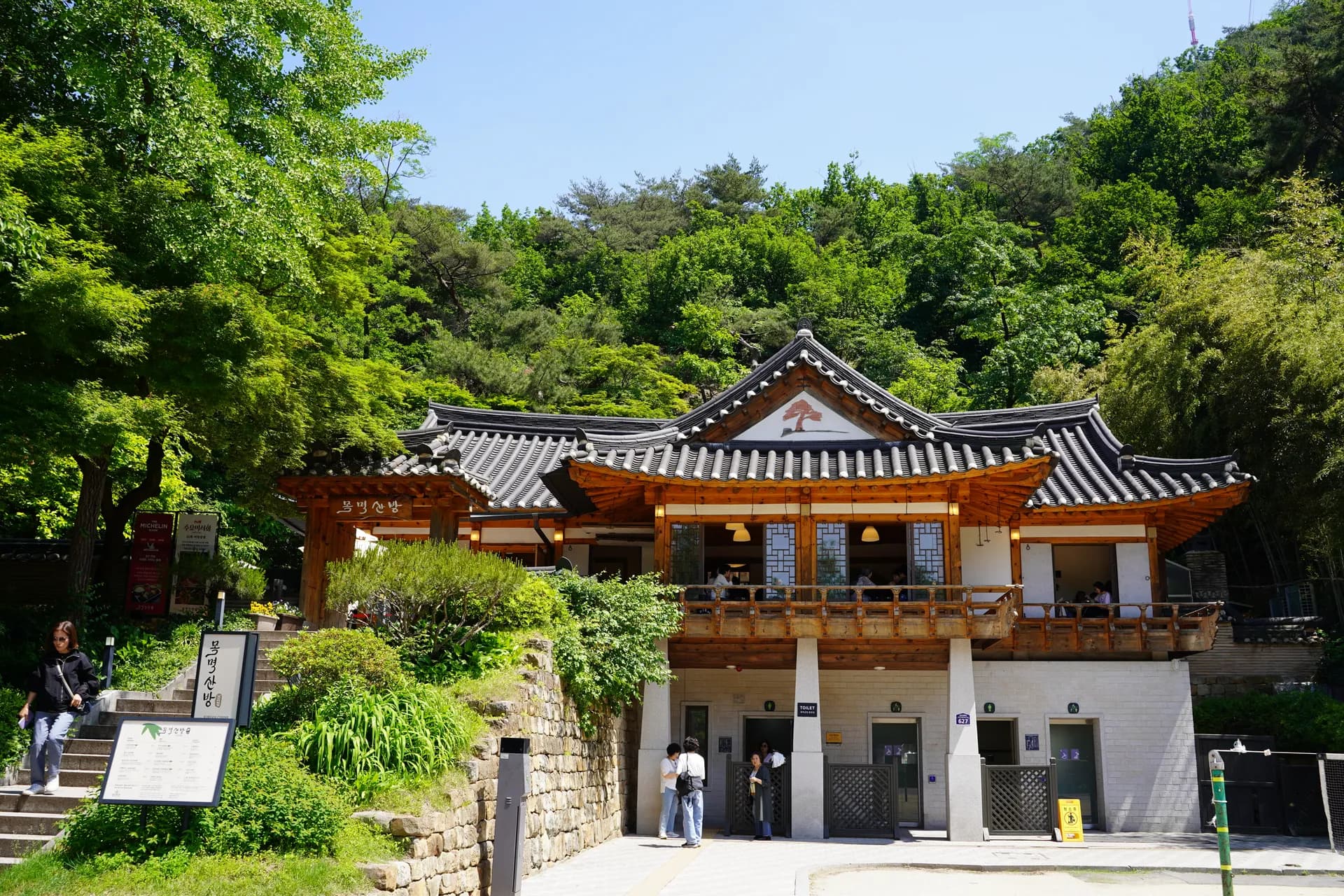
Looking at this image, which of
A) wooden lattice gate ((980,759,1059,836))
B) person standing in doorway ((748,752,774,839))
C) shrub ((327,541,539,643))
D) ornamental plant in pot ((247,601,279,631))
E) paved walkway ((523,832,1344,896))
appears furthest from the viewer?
wooden lattice gate ((980,759,1059,836))

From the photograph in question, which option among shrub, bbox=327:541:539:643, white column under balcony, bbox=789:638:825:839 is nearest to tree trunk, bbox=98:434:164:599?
shrub, bbox=327:541:539:643

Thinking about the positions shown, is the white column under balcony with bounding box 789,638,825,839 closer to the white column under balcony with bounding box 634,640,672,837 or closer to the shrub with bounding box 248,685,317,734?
the white column under balcony with bounding box 634,640,672,837

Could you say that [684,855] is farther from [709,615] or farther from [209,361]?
[209,361]

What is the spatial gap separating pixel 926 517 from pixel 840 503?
160cm

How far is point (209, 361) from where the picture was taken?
1378 centimetres

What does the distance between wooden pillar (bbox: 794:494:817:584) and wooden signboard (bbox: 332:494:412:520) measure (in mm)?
7205

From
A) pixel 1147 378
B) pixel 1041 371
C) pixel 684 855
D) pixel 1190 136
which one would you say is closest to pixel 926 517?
pixel 684 855

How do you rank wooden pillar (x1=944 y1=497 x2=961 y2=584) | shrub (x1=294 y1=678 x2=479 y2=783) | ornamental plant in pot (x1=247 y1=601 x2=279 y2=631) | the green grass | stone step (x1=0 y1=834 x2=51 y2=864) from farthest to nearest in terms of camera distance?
wooden pillar (x1=944 y1=497 x2=961 y2=584) → ornamental plant in pot (x1=247 y1=601 x2=279 y2=631) → shrub (x1=294 y1=678 x2=479 y2=783) → stone step (x1=0 y1=834 x2=51 y2=864) → the green grass

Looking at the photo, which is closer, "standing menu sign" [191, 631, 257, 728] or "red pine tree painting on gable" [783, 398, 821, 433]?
"standing menu sign" [191, 631, 257, 728]

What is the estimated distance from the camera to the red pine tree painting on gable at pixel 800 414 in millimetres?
20766

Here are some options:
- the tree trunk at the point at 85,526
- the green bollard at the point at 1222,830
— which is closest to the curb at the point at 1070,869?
the green bollard at the point at 1222,830

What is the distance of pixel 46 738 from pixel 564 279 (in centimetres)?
4682

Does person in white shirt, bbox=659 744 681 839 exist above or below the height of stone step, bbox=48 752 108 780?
below

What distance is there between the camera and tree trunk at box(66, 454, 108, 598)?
598 inches
